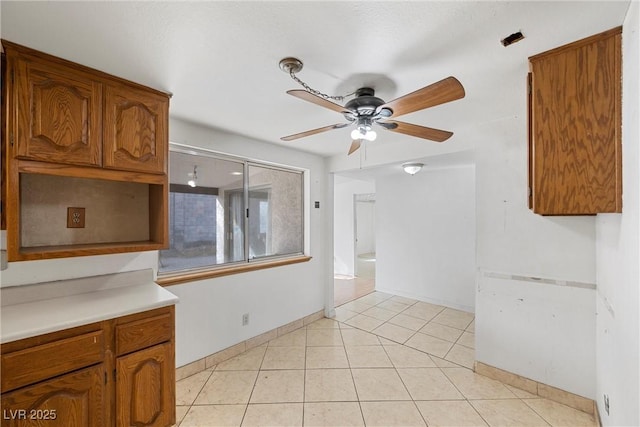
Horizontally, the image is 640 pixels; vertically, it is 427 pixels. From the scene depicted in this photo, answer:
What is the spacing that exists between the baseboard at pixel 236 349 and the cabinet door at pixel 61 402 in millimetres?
983

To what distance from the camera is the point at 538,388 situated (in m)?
2.14

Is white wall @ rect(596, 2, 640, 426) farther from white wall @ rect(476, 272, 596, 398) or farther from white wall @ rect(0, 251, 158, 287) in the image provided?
white wall @ rect(0, 251, 158, 287)

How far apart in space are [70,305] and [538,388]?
133 inches

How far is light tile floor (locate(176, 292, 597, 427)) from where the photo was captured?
1.90 m

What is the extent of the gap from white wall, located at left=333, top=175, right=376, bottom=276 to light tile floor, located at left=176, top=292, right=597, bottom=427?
324 centimetres

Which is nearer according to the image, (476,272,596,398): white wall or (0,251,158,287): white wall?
(0,251,158,287): white wall

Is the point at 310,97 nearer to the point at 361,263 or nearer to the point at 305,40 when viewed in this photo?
the point at 305,40

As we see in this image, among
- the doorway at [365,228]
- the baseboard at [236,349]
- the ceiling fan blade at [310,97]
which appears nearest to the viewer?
the ceiling fan blade at [310,97]

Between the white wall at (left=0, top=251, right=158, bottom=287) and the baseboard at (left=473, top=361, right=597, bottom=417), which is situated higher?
the white wall at (left=0, top=251, right=158, bottom=287)

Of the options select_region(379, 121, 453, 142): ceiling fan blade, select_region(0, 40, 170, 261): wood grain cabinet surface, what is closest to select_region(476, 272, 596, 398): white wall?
select_region(379, 121, 453, 142): ceiling fan blade

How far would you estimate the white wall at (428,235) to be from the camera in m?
4.12

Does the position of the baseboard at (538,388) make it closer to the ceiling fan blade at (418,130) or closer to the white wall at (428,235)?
the white wall at (428,235)

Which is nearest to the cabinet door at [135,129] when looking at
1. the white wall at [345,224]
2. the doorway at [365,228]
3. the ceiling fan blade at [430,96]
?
the ceiling fan blade at [430,96]

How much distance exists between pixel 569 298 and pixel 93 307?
10.6 feet
